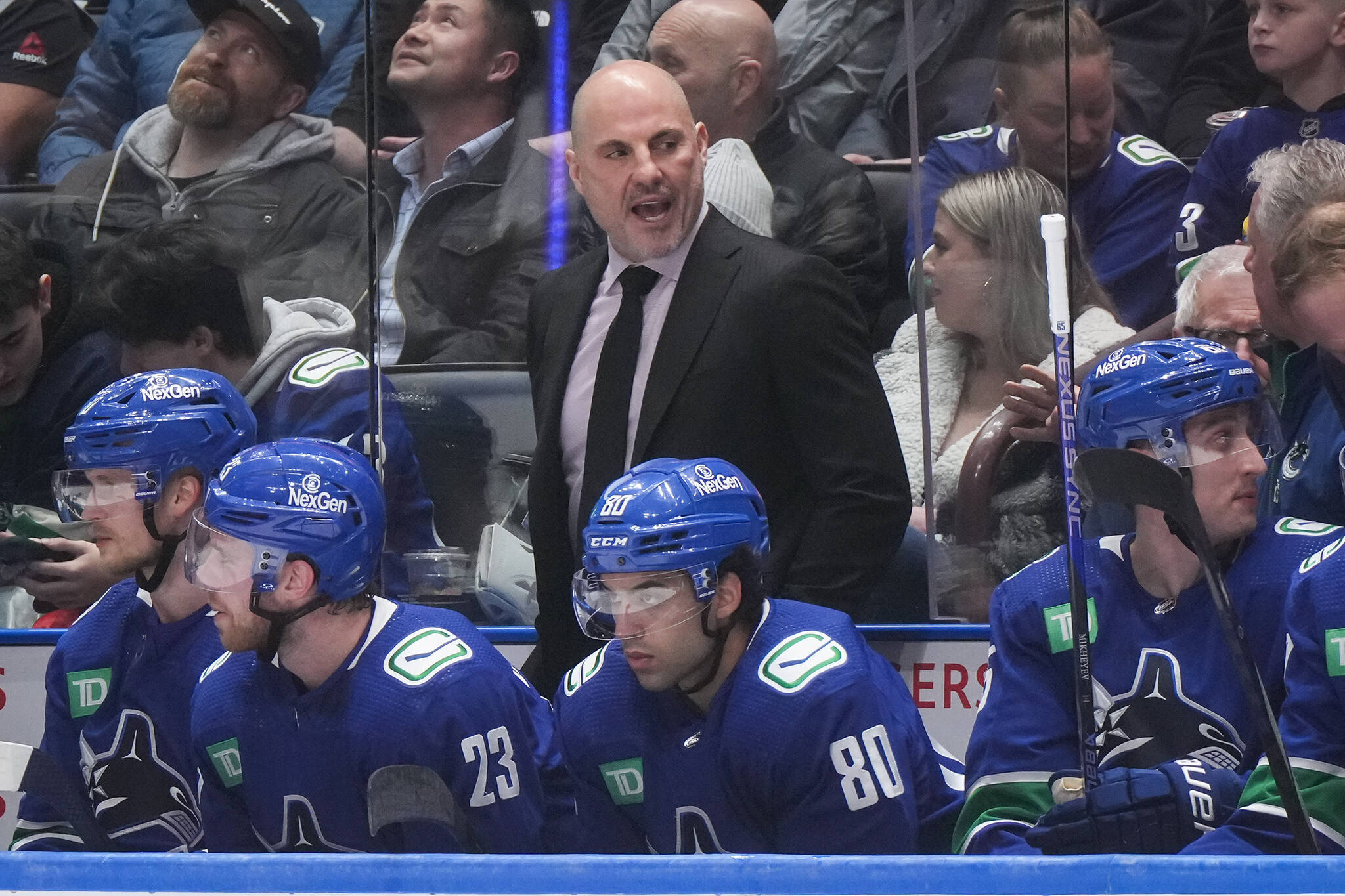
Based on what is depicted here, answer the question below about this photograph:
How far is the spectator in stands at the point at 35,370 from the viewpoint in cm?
355

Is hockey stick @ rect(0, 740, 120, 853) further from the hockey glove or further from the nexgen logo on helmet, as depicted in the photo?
the nexgen logo on helmet

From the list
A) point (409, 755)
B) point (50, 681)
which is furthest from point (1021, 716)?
point (50, 681)

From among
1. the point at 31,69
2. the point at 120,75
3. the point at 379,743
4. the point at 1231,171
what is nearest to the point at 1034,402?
the point at 1231,171

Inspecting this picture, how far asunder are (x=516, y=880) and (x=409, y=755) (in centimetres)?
106

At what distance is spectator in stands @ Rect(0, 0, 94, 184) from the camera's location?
364 centimetres

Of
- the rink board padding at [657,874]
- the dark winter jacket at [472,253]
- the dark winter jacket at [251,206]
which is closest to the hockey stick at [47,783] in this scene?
the rink board padding at [657,874]

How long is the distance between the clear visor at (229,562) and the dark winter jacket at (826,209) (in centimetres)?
115

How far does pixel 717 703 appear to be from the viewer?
2.35 meters

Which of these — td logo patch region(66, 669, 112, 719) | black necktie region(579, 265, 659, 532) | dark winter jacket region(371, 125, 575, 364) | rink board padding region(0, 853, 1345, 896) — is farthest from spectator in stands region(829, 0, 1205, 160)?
rink board padding region(0, 853, 1345, 896)

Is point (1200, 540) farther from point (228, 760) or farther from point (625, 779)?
point (228, 760)

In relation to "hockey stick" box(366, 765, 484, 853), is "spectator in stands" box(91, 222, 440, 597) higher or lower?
higher

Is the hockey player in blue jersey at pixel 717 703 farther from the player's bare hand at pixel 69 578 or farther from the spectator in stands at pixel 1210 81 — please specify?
the player's bare hand at pixel 69 578

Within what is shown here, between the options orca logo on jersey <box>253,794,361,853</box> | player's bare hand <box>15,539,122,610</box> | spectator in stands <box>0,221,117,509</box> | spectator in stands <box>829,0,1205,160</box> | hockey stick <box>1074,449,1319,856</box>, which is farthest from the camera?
spectator in stands <box>0,221,117,509</box>

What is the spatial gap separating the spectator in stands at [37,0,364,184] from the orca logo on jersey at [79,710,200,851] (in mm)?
1412
